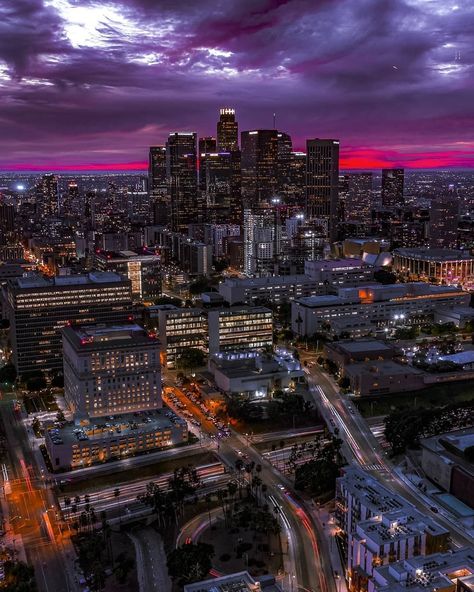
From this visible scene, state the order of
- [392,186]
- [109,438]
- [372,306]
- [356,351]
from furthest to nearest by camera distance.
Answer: [392,186] < [372,306] < [356,351] < [109,438]

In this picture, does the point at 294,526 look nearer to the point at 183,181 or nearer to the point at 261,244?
the point at 261,244

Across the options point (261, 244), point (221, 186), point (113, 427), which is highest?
point (221, 186)

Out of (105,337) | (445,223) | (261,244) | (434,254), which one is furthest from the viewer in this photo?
(445,223)

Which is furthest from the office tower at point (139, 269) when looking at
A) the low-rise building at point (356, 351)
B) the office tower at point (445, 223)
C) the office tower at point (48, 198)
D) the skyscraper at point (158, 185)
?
the office tower at point (48, 198)

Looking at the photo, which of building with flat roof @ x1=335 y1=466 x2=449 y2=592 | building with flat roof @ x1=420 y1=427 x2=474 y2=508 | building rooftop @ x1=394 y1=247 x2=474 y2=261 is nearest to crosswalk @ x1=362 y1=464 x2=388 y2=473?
building with flat roof @ x1=420 y1=427 x2=474 y2=508

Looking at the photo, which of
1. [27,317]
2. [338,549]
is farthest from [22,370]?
[338,549]

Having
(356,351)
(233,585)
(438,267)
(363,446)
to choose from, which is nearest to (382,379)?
(356,351)

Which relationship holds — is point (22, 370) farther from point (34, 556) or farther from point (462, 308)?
point (462, 308)
